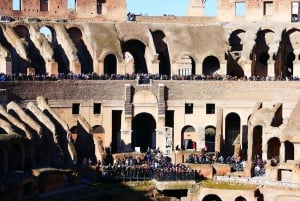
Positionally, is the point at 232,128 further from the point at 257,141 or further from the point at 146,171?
the point at 146,171

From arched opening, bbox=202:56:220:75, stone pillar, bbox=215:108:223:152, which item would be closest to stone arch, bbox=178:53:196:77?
arched opening, bbox=202:56:220:75

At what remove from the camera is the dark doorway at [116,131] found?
196 ft

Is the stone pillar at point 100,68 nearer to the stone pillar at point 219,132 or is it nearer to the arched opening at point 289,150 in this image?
the stone pillar at point 219,132

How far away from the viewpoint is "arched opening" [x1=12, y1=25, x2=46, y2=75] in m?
59.0

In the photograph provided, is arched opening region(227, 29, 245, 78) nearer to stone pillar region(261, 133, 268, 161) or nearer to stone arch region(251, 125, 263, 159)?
stone arch region(251, 125, 263, 159)

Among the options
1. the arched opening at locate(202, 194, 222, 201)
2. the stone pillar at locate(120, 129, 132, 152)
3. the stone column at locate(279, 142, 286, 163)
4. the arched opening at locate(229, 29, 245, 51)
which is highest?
the arched opening at locate(229, 29, 245, 51)

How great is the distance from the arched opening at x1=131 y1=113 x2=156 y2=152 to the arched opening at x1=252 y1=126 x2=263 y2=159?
10.3 meters

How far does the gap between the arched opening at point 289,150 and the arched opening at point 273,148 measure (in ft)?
3.60

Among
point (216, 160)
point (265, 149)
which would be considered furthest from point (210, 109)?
point (265, 149)

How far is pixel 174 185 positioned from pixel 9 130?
11872 mm

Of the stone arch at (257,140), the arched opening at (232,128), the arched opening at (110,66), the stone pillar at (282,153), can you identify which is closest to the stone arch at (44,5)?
→ the arched opening at (110,66)

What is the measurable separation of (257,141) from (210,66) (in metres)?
13.4

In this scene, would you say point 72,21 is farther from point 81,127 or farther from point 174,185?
point 174,185

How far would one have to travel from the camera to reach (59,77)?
57438 millimetres
